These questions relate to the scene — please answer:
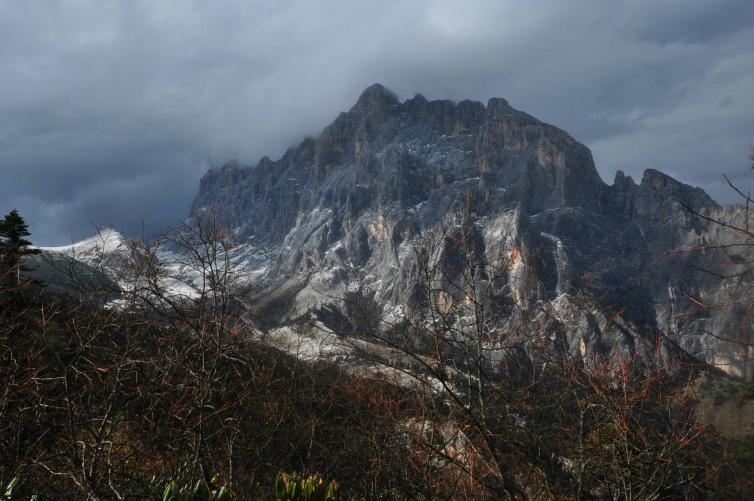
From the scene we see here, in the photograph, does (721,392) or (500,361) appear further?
(721,392)

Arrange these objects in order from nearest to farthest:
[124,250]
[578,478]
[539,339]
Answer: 1. [578,478]
2. [539,339]
3. [124,250]

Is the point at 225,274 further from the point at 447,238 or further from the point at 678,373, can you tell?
the point at 678,373

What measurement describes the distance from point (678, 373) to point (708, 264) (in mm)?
220378

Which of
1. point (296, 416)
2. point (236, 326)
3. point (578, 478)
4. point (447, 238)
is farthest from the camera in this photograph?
point (296, 416)

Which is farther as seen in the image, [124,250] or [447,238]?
[124,250]

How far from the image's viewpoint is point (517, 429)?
6.32 meters

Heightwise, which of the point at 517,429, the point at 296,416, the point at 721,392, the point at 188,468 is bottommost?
the point at 721,392

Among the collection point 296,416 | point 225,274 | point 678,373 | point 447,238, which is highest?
point 447,238

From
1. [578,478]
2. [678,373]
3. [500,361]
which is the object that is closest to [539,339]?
[500,361]

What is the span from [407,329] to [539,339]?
2283 millimetres

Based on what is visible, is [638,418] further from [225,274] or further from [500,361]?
[225,274]

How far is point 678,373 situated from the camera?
264 inches

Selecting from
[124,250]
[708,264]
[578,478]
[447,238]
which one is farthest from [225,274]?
[708,264]

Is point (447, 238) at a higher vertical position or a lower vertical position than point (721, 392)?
higher
